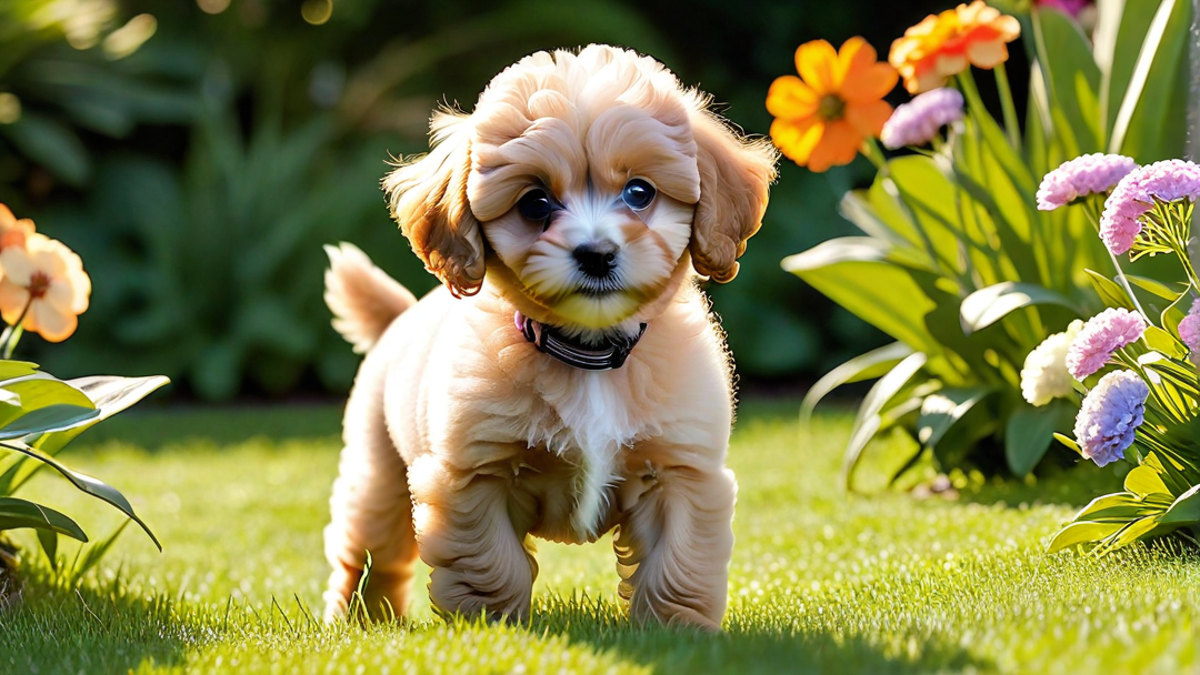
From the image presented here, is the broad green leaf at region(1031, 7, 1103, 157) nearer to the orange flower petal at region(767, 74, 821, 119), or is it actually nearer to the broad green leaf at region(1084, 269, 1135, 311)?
the orange flower petal at region(767, 74, 821, 119)

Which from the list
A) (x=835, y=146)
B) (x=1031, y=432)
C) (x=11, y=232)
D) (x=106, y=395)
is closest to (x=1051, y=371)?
(x=1031, y=432)

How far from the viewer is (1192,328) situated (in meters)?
2.91

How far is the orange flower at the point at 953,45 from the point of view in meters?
4.62

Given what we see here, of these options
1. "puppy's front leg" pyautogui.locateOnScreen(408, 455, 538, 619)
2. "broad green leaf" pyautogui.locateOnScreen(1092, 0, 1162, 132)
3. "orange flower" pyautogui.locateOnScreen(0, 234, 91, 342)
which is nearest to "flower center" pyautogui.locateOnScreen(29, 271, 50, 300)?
"orange flower" pyautogui.locateOnScreen(0, 234, 91, 342)

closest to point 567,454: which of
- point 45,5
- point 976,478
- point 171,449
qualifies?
point 976,478

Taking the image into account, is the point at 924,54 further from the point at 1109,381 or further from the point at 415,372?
the point at 415,372

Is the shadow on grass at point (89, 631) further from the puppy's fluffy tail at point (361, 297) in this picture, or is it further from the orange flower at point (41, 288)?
the puppy's fluffy tail at point (361, 297)

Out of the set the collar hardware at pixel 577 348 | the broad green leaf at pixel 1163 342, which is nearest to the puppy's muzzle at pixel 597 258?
the collar hardware at pixel 577 348

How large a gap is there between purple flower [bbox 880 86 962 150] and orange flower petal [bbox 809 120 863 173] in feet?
0.43

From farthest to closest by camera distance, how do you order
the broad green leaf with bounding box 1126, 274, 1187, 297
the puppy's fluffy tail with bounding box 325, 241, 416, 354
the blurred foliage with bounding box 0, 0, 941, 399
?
1. the blurred foliage with bounding box 0, 0, 941, 399
2. the puppy's fluffy tail with bounding box 325, 241, 416, 354
3. the broad green leaf with bounding box 1126, 274, 1187, 297

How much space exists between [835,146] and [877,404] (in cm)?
105

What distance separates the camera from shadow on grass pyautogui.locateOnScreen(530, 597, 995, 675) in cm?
217

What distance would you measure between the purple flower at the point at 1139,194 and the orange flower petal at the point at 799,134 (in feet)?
6.59

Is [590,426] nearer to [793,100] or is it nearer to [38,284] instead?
[38,284]
